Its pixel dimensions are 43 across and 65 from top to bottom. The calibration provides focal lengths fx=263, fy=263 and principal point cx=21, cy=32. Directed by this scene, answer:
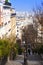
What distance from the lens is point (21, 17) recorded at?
134 meters

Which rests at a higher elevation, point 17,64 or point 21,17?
point 17,64

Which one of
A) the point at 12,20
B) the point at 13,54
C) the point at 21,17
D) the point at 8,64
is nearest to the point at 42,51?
the point at 13,54

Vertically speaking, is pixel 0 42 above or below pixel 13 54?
above

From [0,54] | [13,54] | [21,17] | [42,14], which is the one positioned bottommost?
[21,17]

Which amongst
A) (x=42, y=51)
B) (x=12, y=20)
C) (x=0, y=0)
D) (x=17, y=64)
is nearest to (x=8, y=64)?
(x=17, y=64)

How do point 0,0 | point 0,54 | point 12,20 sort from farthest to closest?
point 12,20 < point 0,0 < point 0,54

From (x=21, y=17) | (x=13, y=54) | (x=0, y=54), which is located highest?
(x=0, y=54)

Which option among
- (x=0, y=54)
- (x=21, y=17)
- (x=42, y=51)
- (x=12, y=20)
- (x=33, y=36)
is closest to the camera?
(x=0, y=54)

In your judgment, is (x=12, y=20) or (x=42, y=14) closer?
(x=42, y=14)

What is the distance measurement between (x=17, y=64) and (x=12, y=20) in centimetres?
4604

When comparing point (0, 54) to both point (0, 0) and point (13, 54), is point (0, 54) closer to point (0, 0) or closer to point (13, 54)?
point (13, 54)

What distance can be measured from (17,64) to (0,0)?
29.8 metres

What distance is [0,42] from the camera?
19.0 meters

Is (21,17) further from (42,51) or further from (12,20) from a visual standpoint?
(42,51)
